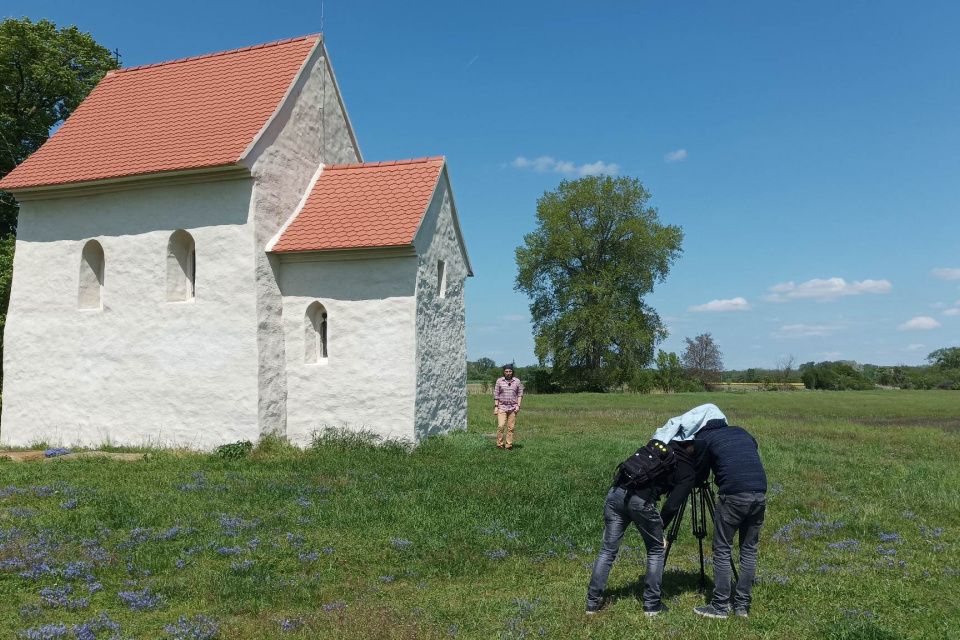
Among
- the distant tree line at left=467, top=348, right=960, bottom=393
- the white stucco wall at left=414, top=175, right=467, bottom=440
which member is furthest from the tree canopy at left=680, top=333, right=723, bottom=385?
the white stucco wall at left=414, top=175, right=467, bottom=440

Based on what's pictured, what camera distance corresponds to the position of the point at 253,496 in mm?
10430

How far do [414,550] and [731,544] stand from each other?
144 inches

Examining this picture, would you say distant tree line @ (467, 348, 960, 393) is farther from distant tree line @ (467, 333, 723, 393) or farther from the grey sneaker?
the grey sneaker

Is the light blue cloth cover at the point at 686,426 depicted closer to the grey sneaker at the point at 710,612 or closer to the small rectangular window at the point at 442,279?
the grey sneaker at the point at 710,612

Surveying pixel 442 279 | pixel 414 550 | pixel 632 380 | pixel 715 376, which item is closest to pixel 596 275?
pixel 632 380

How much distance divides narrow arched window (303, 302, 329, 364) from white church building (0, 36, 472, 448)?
36 millimetres

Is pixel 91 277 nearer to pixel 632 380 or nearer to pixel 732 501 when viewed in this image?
pixel 732 501

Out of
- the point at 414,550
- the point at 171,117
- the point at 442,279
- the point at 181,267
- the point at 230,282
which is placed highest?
the point at 171,117

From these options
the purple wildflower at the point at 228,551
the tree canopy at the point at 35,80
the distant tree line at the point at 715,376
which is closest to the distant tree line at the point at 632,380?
the distant tree line at the point at 715,376

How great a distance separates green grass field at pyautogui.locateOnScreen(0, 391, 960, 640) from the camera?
594 cm

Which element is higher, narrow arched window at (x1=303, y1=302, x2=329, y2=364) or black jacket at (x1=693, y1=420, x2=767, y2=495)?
narrow arched window at (x1=303, y1=302, x2=329, y2=364)

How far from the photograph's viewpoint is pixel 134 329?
1556 cm

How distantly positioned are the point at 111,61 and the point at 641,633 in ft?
95.6

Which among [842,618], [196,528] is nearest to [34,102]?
[196,528]
